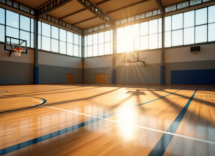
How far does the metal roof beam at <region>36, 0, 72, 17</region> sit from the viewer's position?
1652 centimetres

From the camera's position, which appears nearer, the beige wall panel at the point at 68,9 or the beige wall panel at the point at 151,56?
the beige wall panel at the point at 68,9

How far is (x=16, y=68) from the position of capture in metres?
18.0

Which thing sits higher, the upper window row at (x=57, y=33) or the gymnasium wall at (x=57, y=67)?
the upper window row at (x=57, y=33)

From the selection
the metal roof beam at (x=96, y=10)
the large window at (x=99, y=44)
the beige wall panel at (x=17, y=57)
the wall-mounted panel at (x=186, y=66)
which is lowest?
the wall-mounted panel at (x=186, y=66)

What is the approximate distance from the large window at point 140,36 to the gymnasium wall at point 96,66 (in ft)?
9.47

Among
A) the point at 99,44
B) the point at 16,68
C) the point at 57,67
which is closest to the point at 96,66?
the point at 99,44

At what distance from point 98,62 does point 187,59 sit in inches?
546

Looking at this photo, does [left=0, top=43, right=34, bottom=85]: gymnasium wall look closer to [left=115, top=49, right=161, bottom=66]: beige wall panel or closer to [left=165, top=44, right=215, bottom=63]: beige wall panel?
[left=115, top=49, right=161, bottom=66]: beige wall panel

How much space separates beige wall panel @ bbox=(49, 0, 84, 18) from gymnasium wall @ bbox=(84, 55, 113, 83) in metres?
8.54

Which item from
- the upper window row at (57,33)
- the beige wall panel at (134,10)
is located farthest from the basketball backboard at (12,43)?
the beige wall panel at (134,10)

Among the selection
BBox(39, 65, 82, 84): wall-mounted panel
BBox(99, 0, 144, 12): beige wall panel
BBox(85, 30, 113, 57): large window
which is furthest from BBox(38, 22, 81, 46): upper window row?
BBox(99, 0, 144, 12): beige wall panel

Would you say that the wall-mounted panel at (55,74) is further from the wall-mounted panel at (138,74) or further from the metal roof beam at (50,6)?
the wall-mounted panel at (138,74)

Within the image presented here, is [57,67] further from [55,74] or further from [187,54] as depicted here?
[187,54]

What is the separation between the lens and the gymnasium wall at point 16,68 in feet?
55.1
